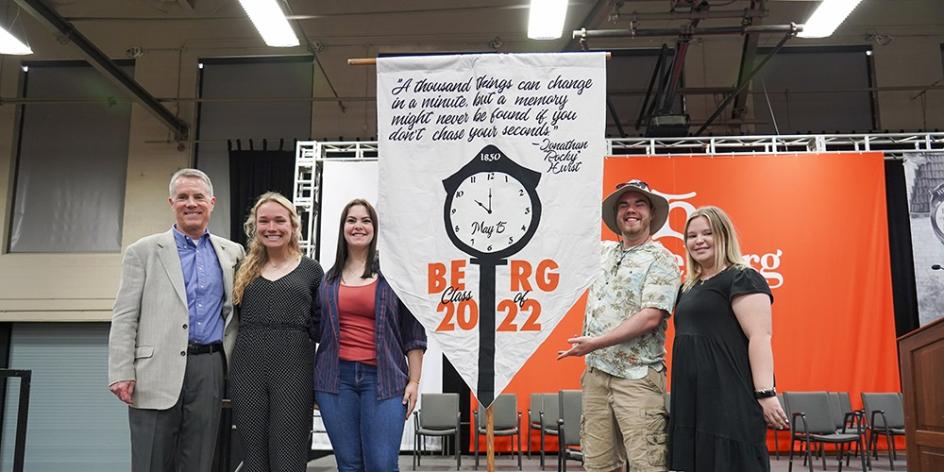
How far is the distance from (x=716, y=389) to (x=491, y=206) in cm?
95

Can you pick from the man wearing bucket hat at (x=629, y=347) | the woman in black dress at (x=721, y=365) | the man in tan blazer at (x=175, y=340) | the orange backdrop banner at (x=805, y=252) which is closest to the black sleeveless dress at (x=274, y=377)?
the man in tan blazer at (x=175, y=340)

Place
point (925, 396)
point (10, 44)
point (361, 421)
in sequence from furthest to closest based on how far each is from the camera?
point (10, 44) → point (925, 396) → point (361, 421)

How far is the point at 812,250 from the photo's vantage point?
7410mm

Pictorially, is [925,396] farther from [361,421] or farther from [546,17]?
[546,17]

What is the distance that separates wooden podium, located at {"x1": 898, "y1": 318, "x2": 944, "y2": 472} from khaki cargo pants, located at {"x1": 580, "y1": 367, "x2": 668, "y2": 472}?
1.72 meters

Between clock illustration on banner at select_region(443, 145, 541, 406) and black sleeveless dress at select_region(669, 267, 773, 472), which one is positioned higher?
clock illustration on banner at select_region(443, 145, 541, 406)

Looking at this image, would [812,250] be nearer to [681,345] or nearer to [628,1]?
[628,1]

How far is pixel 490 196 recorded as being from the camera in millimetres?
2557

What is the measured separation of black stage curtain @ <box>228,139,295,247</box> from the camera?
10.1 meters

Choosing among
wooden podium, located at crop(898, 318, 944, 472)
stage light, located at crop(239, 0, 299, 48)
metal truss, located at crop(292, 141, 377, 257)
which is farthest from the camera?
metal truss, located at crop(292, 141, 377, 257)

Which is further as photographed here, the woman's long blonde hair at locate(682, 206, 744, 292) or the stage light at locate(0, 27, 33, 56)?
the stage light at locate(0, 27, 33, 56)

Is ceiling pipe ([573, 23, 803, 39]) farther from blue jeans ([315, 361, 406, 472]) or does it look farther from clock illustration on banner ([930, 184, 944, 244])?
blue jeans ([315, 361, 406, 472])

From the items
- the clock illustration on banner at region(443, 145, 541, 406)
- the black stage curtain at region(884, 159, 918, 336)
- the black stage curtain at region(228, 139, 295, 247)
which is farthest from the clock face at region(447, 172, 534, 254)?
the black stage curtain at region(884, 159, 918, 336)

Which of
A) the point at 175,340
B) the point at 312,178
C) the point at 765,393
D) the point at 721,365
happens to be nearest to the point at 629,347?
the point at 721,365
